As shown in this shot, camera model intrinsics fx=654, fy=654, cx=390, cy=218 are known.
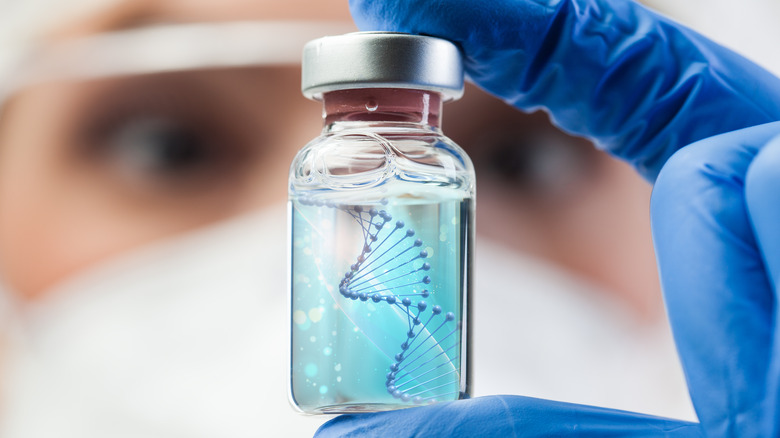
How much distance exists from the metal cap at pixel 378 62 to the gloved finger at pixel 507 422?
390 millimetres

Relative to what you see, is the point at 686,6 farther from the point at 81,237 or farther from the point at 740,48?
the point at 81,237

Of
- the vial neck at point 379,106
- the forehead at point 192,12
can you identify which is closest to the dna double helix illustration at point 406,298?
the vial neck at point 379,106

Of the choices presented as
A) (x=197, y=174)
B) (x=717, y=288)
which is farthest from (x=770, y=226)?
(x=197, y=174)

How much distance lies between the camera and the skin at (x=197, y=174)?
79.0 inches

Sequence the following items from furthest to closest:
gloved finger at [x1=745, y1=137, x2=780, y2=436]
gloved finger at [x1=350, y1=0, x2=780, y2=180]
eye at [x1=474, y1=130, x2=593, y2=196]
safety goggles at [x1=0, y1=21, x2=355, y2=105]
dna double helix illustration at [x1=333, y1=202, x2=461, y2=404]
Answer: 1. eye at [x1=474, y1=130, x2=593, y2=196]
2. safety goggles at [x1=0, y1=21, x2=355, y2=105]
3. gloved finger at [x1=350, y1=0, x2=780, y2=180]
4. dna double helix illustration at [x1=333, y1=202, x2=461, y2=404]
5. gloved finger at [x1=745, y1=137, x2=780, y2=436]

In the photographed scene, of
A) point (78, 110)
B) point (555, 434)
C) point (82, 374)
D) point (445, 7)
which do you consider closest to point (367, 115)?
point (445, 7)

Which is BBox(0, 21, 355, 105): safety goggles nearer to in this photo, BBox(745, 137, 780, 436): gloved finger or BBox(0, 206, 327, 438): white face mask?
BBox(0, 206, 327, 438): white face mask

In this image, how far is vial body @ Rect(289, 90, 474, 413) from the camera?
2.54 feet

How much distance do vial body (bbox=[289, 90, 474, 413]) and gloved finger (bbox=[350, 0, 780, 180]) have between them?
21 cm

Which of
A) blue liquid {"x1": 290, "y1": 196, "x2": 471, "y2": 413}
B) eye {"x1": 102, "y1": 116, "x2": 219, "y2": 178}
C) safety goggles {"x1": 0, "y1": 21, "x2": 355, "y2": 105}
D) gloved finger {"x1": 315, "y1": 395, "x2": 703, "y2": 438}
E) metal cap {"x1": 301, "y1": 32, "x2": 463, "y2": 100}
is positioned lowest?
gloved finger {"x1": 315, "y1": 395, "x2": 703, "y2": 438}

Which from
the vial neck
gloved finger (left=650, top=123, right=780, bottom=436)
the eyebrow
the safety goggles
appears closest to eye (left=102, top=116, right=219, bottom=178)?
the safety goggles

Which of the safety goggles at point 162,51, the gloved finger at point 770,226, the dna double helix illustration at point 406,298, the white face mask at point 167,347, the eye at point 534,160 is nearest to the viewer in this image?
the gloved finger at point 770,226

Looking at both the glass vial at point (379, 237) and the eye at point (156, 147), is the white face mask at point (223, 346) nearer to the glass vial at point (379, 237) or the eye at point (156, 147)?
the eye at point (156, 147)

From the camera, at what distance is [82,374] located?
6.07 ft
